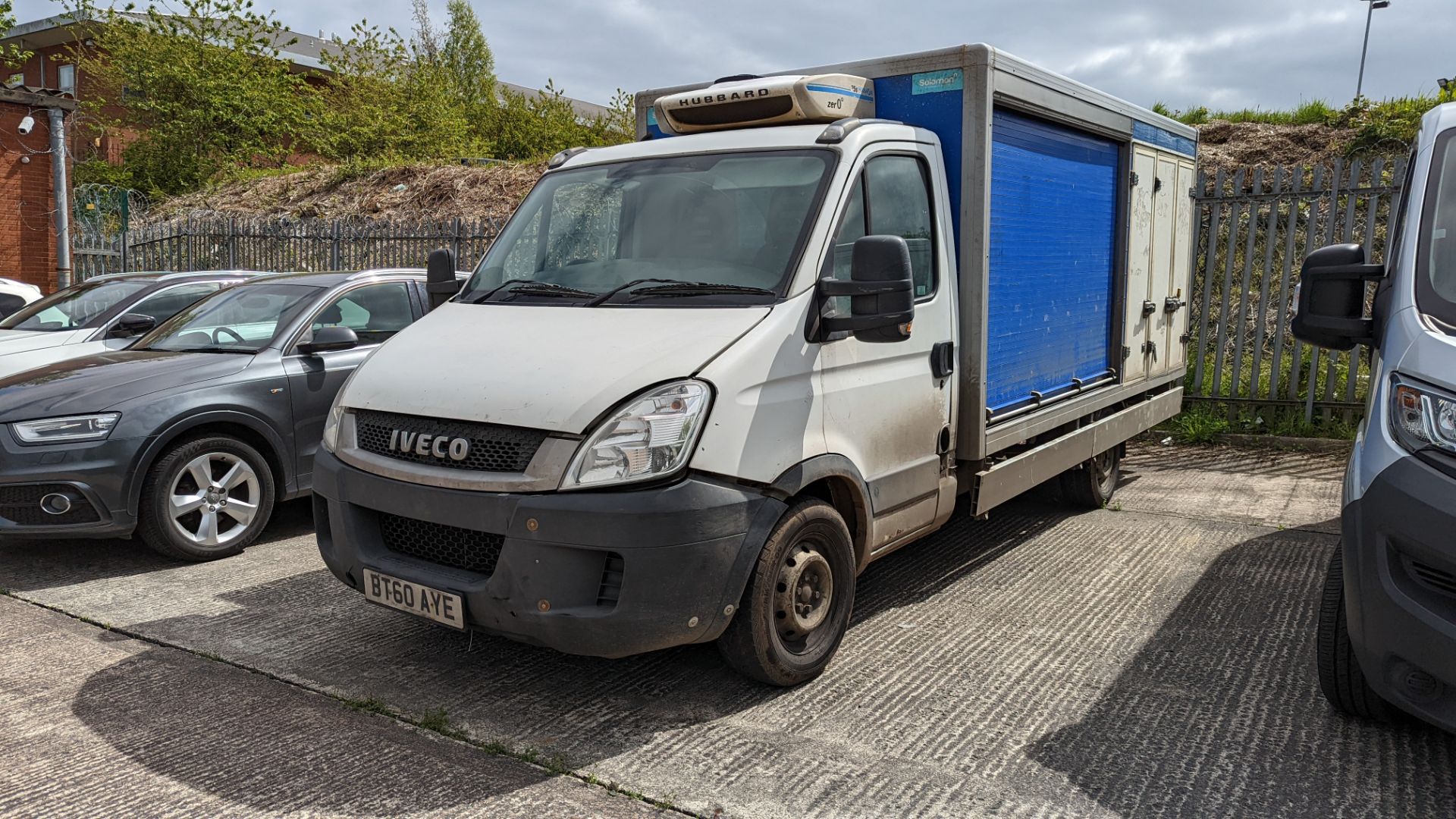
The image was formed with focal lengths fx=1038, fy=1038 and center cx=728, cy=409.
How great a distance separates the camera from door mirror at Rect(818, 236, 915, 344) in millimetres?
3852

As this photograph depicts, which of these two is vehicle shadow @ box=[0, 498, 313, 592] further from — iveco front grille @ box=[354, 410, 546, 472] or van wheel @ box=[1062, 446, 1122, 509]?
van wheel @ box=[1062, 446, 1122, 509]

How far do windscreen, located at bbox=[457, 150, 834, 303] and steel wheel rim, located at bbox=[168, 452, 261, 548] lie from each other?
234 cm

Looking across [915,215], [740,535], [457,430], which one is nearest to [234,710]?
[457,430]

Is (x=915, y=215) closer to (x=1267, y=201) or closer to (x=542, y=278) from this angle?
(x=542, y=278)

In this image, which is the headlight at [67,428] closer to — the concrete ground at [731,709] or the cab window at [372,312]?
the concrete ground at [731,709]

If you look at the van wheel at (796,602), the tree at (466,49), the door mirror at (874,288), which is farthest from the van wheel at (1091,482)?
the tree at (466,49)

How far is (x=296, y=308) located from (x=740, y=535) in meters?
4.40

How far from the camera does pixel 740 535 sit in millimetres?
3607

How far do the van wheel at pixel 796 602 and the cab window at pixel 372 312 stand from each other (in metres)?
4.05

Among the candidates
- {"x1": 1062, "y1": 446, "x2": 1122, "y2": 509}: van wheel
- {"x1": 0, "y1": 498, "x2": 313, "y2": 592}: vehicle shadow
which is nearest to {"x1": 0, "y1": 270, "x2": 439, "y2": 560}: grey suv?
{"x1": 0, "y1": 498, "x2": 313, "y2": 592}: vehicle shadow

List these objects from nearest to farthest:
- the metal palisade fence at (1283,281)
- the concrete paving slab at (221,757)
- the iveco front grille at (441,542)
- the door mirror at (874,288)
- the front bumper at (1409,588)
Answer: the front bumper at (1409,588) → the concrete paving slab at (221,757) → the iveco front grille at (441,542) → the door mirror at (874,288) → the metal palisade fence at (1283,281)

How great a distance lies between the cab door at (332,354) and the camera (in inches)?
253

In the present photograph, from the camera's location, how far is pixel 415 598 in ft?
12.3

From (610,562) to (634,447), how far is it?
41 cm
